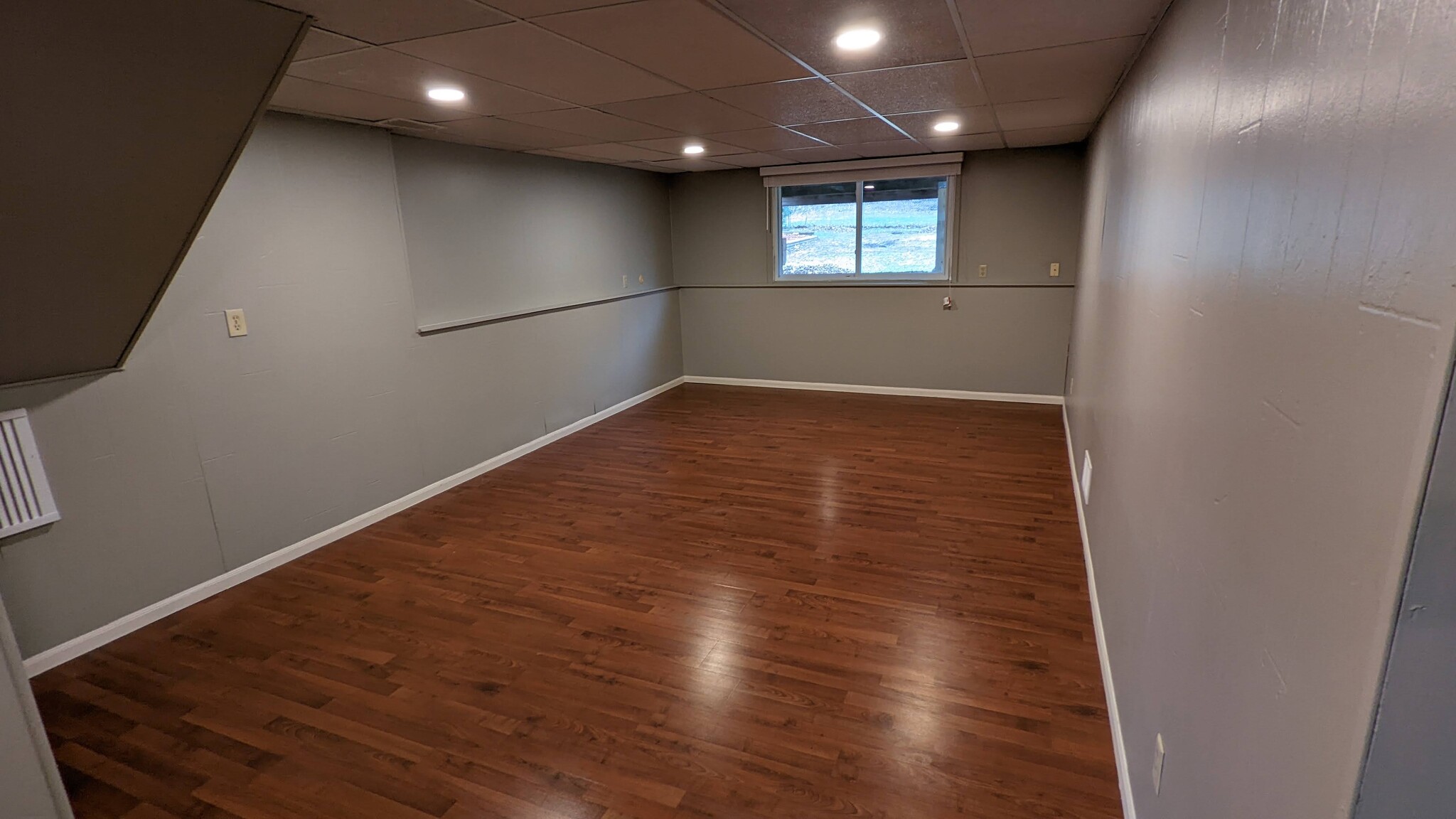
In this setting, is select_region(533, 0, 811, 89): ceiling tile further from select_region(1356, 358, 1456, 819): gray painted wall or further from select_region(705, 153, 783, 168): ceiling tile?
select_region(705, 153, 783, 168): ceiling tile

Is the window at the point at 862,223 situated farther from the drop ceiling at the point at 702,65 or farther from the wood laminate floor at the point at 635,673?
the wood laminate floor at the point at 635,673

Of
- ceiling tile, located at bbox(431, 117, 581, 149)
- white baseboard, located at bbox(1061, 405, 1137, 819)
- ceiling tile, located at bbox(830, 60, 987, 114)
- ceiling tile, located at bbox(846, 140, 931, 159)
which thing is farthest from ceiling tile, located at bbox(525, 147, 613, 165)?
white baseboard, located at bbox(1061, 405, 1137, 819)

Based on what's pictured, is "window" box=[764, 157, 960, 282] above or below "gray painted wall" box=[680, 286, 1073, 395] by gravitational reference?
above

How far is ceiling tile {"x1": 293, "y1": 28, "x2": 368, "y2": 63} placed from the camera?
2094 mm

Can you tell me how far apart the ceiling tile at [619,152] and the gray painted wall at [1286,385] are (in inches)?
141

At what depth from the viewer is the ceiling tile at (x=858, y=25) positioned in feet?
6.49

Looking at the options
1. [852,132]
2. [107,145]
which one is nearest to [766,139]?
[852,132]

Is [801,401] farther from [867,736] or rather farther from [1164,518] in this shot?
[1164,518]

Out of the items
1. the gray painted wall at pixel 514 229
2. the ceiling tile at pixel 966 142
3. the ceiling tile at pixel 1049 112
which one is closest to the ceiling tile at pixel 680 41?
the ceiling tile at pixel 1049 112

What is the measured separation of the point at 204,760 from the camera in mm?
2113

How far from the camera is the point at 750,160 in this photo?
5676 millimetres

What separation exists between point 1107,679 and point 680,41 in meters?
2.57

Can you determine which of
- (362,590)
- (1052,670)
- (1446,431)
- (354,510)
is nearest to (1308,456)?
(1446,431)

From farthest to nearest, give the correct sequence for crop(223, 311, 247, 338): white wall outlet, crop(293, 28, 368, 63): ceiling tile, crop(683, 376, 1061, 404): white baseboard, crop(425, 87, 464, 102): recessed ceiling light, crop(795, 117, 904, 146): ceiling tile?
crop(683, 376, 1061, 404): white baseboard < crop(795, 117, 904, 146): ceiling tile < crop(223, 311, 247, 338): white wall outlet < crop(425, 87, 464, 102): recessed ceiling light < crop(293, 28, 368, 63): ceiling tile
